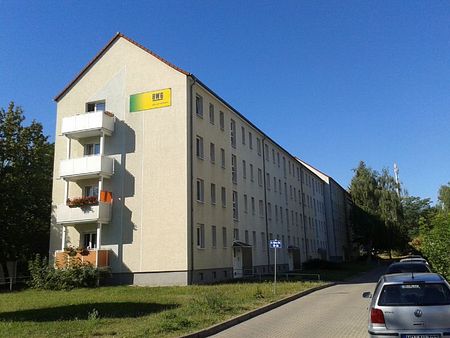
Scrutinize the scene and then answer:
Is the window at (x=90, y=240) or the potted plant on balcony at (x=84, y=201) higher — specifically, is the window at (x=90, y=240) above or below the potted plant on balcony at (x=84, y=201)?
below

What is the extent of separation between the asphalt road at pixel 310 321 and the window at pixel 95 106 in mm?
18663

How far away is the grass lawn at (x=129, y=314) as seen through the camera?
11297 mm

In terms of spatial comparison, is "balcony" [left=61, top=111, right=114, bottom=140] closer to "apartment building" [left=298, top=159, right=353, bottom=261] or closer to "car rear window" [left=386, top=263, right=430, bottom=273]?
"car rear window" [left=386, top=263, right=430, bottom=273]

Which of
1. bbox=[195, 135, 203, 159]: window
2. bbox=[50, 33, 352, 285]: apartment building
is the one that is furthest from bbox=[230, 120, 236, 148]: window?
bbox=[195, 135, 203, 159]: window

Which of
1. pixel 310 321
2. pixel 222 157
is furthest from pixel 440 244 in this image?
pixel 222 157

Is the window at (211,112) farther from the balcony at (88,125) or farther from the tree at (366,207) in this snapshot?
the tree at (366,207)

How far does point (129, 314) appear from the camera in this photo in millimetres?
14266

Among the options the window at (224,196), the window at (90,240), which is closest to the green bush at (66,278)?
the window at (90,240)

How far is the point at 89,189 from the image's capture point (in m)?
30.0

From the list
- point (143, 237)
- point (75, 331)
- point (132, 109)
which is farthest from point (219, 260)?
point (75, 331)

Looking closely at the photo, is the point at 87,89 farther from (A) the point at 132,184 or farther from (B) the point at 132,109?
(A) the point at 132,184

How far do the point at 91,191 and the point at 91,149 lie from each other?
9.43ft

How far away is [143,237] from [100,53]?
1286 cm

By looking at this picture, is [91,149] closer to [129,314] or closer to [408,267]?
[129,314]
